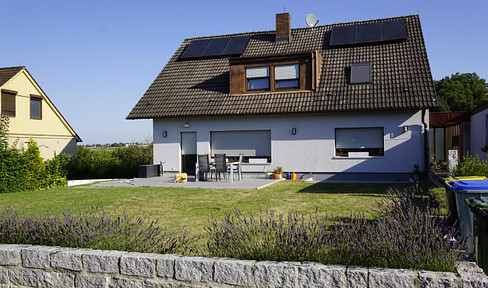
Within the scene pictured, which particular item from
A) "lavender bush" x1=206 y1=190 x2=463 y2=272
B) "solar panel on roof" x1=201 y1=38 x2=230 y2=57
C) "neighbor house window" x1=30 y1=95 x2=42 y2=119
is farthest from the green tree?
"lavender bush" x1=206 y1=190 x2=463 y2=272

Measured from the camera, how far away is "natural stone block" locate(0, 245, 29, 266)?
5.05 metres

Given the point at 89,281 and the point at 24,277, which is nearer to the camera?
the point at 89,281

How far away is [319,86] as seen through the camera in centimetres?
1802

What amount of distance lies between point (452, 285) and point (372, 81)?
14.7 metres

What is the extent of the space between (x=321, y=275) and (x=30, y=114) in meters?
26.0

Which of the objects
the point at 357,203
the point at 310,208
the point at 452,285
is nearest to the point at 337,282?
the point at 452,285

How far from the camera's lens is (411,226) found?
4691 millimetres

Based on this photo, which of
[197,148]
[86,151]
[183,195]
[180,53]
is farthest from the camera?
[86,151]

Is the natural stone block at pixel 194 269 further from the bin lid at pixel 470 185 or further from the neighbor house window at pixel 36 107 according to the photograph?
the neighbor house window at pixel 36 107

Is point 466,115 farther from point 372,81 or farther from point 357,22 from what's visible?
point 357,22

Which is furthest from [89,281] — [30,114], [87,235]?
[30,114]

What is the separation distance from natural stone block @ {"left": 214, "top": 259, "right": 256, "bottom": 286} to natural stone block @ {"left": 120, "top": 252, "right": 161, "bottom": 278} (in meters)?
0.76

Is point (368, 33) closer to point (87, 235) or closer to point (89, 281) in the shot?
point (87, 235)

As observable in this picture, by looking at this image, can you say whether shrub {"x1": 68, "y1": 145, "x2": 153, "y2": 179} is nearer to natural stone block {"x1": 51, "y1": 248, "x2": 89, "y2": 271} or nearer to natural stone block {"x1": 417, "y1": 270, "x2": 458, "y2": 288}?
natural stone block {"x1": 51, "y1": 248, "x2": 89, "y2": 271}
